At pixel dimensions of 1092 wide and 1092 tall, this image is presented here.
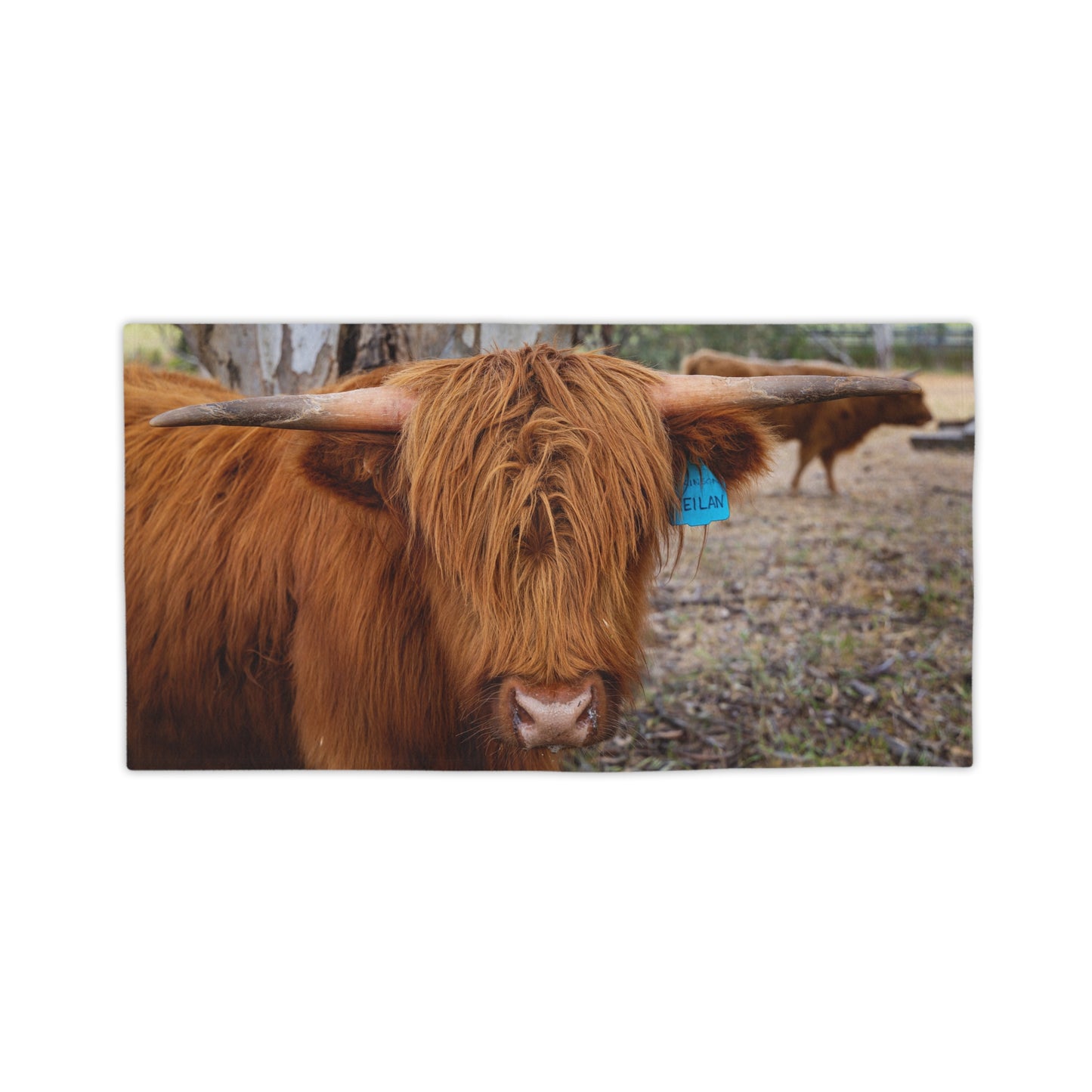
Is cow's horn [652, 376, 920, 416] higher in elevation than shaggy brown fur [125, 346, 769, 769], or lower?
higher

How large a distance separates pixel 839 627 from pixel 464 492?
5.71 feet

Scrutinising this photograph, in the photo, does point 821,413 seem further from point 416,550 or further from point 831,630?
point 416,550

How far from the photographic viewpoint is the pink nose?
6.82 feet

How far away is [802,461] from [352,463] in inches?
75.6

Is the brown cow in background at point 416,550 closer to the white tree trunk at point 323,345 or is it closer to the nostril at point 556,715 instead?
the nostril at point 556,715

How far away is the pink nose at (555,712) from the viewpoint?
2.08 metres

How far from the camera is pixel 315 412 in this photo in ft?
7.10

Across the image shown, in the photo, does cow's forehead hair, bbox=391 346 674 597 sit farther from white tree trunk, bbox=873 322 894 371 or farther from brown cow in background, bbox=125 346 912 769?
white tree trunk, bbox=873 322 894 371

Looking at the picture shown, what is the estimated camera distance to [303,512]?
2.49 metres

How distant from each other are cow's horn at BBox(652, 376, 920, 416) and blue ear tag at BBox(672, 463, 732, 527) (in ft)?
0.53

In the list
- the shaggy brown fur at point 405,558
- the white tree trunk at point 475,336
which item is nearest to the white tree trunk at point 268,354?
the shaggy brown fur at point 405,558

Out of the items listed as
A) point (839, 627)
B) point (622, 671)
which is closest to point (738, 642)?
point (839, 627)

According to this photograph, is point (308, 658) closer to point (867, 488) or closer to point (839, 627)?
point (839, 627)

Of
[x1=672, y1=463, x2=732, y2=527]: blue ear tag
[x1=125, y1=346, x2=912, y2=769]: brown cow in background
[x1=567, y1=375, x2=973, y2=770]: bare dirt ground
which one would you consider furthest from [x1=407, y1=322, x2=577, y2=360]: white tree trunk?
Result: [x1=567, y1=375, x2=973, y2=770]: bare dirt ground
